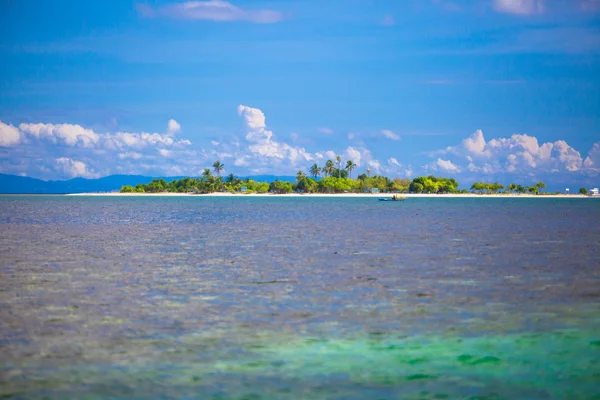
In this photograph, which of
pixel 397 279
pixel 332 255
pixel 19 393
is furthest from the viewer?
pixel 332 255

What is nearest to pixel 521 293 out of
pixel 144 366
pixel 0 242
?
pixel 144 366

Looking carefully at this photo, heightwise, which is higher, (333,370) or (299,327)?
(299,327)

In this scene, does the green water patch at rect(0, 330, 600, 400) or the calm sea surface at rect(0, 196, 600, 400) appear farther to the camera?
the calm sea surface at rect(0, 196, 600, 400)

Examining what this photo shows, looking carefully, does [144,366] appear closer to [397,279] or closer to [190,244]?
[397,279]

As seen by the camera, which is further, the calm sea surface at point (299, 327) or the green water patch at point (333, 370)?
the calm sea surface at point (299, 327)

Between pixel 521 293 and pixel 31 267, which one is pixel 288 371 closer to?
pixel 521 293

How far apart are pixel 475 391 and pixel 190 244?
38005 mm

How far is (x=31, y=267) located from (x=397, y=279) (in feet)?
65.6

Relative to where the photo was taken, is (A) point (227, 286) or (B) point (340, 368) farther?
(A) point (227, 286)

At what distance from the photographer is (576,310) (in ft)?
76.3

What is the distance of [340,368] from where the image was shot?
52.3 feet

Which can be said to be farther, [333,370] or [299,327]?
[299,327]

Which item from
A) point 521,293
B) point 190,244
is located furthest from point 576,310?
point 190,244

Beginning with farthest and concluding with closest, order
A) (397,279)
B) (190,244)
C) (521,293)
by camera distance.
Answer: (190,244) < (397,279) < (521,293)
